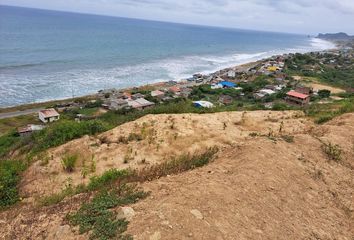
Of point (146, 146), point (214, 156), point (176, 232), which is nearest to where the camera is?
point (176, 232)

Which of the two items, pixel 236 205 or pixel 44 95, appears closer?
pixel 236 205

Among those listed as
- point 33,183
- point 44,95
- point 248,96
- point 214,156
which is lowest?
point 44,95

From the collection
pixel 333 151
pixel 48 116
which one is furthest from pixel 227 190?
pixel 48 116

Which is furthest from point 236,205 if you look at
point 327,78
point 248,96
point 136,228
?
point 327,78

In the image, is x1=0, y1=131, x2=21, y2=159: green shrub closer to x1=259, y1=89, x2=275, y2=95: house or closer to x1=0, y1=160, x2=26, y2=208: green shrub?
x1=0, y1=160, x2=26, y2=208: green shrub

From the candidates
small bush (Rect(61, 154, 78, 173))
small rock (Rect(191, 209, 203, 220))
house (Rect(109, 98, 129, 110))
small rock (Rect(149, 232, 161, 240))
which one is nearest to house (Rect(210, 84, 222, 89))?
house (Rect(109, 98, 129, 110))

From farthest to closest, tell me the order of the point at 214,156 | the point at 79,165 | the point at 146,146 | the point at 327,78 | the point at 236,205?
1. the point at 327,78
2. the point at 146,146
3. the point at 79,165
4. the point at 214,156
5. the point at 236,205

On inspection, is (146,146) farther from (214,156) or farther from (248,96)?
(248,96)

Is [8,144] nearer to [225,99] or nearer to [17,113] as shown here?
[17,113]
